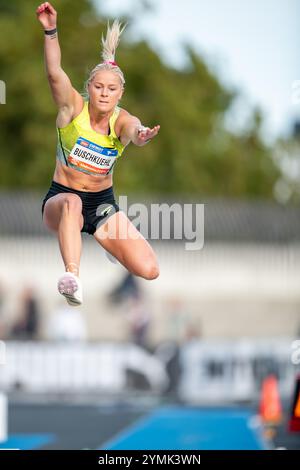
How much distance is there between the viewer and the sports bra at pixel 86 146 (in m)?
9.12

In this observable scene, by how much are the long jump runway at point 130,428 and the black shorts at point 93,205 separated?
5.28 meters

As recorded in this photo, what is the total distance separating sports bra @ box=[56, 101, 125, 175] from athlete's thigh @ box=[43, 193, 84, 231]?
0.77 ft

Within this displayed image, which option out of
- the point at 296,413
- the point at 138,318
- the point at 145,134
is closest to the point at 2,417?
the point at 296,413

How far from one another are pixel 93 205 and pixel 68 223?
0.39 metres

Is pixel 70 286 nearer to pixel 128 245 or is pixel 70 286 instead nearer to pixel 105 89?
pixel 128 245

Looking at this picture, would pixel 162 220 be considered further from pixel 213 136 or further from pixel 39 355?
pixel 213 136

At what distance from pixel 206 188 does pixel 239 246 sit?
16337mm

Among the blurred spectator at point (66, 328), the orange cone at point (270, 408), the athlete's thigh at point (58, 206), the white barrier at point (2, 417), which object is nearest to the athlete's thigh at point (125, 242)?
the athlete's thigh at point (58, 206)

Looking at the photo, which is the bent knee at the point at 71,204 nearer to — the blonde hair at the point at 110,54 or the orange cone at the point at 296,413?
the blonde hair at the point at 110,54

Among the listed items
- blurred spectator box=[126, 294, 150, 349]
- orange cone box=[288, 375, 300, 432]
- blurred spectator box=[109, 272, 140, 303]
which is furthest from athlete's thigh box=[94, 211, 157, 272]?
blurred spectator box=[109, 272, 140, 303]

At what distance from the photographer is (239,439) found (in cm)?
1594

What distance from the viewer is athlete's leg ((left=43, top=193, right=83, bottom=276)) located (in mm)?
9000

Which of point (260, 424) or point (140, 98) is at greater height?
point (140, 98)
